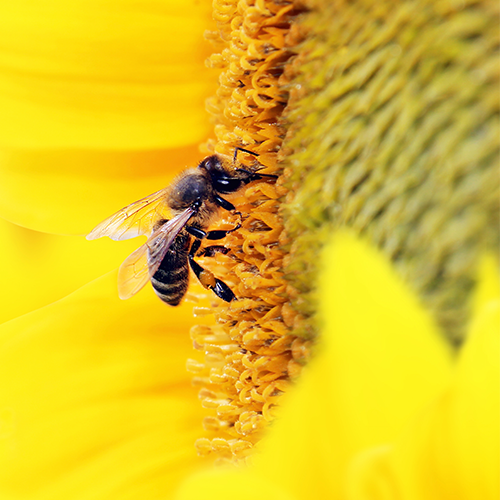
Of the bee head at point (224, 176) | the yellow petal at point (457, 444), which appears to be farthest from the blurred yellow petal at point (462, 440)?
the bee head at point (224, 176)

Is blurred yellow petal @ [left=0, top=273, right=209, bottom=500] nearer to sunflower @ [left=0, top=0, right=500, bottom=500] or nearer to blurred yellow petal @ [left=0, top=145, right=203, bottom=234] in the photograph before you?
sunflower @ [left=0, top=0, right=500, bottom=500]

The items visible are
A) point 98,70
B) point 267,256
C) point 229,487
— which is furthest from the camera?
point 98,70

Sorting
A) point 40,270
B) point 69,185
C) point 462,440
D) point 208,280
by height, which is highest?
point 40,270

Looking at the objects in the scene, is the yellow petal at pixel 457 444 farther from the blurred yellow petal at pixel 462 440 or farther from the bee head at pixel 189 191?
the bee head at pixel 189 191

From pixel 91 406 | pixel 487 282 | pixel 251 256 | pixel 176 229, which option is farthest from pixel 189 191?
pixel 487 282

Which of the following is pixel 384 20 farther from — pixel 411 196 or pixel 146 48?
pixel 146 48

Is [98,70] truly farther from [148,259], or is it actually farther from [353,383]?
[353,383]

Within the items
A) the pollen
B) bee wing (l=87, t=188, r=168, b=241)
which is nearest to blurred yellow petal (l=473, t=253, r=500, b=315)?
the pollen
